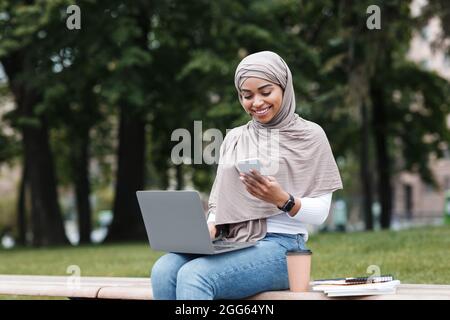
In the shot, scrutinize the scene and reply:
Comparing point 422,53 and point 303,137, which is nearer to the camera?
point 303,137

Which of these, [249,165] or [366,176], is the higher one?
[249,165]

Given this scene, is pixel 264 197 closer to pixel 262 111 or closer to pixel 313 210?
pixel 313 210

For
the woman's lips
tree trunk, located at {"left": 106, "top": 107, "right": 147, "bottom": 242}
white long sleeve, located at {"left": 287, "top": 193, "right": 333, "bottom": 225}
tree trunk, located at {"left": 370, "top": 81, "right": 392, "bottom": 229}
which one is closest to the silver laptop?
white long sleeve, located at {"left": 287, "top": 193, "right": 333, "bottom": 225}

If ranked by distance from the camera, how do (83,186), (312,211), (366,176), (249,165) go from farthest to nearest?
(83,186) → (366,176) → (312,211) → (249,165)

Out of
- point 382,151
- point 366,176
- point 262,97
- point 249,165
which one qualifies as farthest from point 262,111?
point 382,151

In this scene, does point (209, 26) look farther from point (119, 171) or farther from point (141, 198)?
point (141, 198)

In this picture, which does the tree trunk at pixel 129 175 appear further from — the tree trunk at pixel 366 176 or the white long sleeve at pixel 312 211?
the white long sleeve at pixel 312 211

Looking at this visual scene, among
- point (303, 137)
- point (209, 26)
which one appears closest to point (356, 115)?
point (209, 26)

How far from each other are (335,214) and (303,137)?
1471 inches

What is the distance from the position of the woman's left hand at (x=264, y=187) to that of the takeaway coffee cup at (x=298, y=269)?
266 millimetres

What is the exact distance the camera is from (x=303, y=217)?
3941mm

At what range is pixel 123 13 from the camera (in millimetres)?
16547

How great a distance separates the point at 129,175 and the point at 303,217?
16.9m
